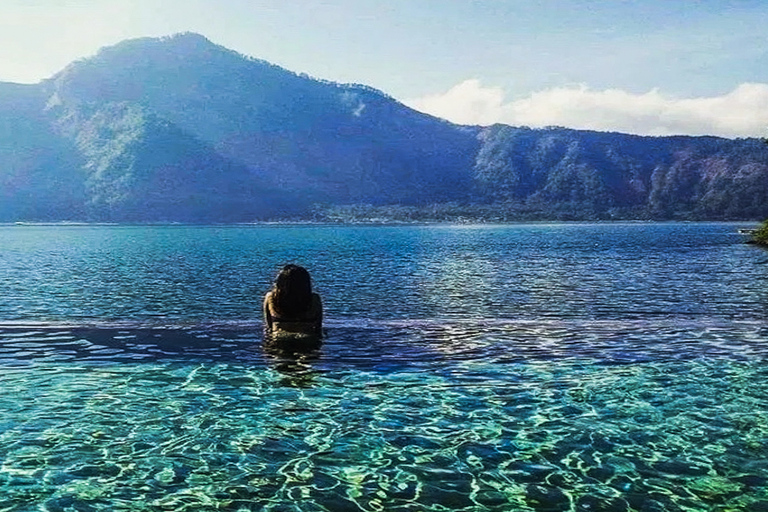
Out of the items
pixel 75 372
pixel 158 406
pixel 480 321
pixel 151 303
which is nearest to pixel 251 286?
pixel 151 303

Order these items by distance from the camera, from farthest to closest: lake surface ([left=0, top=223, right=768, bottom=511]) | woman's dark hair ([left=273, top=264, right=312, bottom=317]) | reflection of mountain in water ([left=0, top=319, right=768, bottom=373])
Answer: woman's dark hair ([left=273, top=264, right=312, bottom=317]) → reflection of mountain in water ([left=0, top=319, right=768, bottom=373]) → lake surface ([left=0, top=223, right=768, bottom=511])

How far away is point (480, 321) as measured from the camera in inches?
1303

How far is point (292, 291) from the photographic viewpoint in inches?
1022

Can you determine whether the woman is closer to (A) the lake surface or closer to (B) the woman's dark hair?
(B) the woman's dark hair

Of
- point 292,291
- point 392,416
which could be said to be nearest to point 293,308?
point 292,291

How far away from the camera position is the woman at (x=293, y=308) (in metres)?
25.6

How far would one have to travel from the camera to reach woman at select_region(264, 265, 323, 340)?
25.6 m

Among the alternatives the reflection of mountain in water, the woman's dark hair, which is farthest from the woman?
the reflection of mountain in water

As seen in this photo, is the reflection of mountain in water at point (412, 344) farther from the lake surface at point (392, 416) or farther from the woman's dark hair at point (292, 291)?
the woman's dark hair at point (292, 291)

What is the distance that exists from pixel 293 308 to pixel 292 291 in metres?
0.67

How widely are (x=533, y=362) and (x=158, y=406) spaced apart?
10.3 meters

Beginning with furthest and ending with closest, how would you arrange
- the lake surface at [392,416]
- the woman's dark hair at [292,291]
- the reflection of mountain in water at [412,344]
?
the woman's dark hair at [292,291] → the reflection of mountain in water at [412,344] → the lake surface at [392,416]

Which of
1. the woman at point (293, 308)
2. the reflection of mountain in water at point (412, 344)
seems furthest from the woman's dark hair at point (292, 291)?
the reflection of mountain in water at point (412, 344)

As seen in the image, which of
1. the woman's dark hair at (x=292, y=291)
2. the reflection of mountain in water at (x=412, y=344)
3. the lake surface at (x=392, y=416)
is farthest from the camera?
the woman's dark hair at (x=292, y=291)
